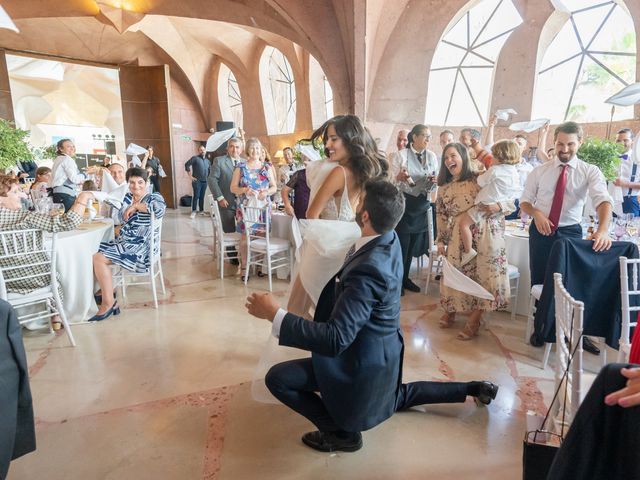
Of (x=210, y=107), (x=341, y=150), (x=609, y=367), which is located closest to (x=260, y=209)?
(x=341, y=150)

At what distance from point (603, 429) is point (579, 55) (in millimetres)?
10119

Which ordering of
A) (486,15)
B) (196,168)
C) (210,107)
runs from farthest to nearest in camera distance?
(210,107), (196,168), (486,15)

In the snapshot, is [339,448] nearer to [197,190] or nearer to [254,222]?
[254,222]

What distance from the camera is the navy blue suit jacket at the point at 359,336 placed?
1.44m

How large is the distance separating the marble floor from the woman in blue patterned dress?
1387 mm

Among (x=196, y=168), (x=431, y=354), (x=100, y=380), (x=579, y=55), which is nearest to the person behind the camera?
(x=100, y=380)

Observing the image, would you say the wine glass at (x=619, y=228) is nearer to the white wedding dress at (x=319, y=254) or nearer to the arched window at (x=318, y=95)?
the white wedding dress at (x=319, y=254)

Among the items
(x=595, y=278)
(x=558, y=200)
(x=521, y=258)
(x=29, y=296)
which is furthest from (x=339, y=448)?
(x=521, y=258)

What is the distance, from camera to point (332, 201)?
7.64ft

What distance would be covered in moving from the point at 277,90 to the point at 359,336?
1398 centimetres

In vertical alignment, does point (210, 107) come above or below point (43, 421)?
above

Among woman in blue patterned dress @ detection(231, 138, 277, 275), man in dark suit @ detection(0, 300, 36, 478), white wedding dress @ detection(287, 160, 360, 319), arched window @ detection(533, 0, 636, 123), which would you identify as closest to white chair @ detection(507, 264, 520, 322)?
white wedding dress @ detection(287, 160, 360, 319)

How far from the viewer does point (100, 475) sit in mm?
1753

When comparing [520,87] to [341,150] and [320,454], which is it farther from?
Answer: [320,454]
